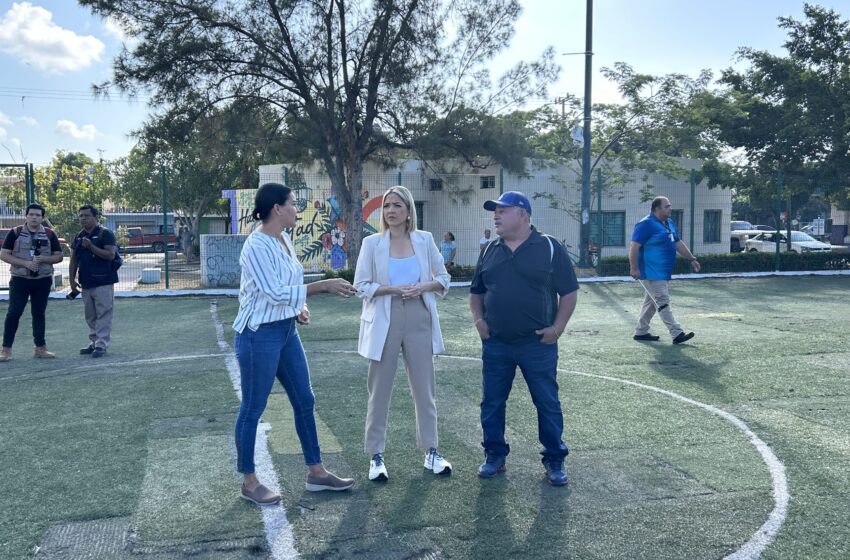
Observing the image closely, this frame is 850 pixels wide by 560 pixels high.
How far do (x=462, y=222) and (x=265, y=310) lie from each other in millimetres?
20325

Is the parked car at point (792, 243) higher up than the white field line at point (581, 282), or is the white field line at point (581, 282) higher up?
the parked car at point (792, 243)

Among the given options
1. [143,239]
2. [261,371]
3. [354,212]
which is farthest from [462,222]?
[261,371]

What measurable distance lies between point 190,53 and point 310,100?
3.14 meters

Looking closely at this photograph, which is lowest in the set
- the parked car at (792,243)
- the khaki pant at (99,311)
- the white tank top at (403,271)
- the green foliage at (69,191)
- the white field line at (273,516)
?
the white field line at (273,516)

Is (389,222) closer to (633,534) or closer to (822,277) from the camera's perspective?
(633,534)

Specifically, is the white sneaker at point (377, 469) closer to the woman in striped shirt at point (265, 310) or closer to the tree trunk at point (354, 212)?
the woman in striped shirt at point (265, 310)

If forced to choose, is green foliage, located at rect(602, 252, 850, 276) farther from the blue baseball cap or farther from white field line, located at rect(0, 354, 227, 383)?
the blue baseball cap

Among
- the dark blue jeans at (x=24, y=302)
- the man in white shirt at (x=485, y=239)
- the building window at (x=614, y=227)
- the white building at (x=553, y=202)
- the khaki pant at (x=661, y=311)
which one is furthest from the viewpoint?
the building window at (x=614, y=227)

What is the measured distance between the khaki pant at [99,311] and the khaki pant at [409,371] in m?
6.17

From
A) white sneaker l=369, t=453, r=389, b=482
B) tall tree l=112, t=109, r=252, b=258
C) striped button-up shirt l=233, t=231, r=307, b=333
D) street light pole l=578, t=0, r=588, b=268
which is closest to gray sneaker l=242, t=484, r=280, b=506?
white sneaker l=369, t=453, r=389, b=482

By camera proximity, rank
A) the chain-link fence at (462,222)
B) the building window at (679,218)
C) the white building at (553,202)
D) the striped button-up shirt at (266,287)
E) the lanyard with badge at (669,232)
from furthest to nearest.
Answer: the building window at (679,218)
the white building at (553,202)
the chain-link fence at (462,222)
the lanyard with badge at (669,232)
the striped button-up shirt at (266,287)

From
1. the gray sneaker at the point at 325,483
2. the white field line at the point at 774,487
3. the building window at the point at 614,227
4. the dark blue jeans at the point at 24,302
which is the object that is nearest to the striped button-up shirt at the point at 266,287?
the gray sneaker at the point at 325,483

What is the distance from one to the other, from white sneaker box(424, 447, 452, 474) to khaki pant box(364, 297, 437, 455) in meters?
0.06

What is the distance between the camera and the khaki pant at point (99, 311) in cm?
1006
